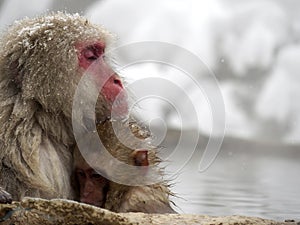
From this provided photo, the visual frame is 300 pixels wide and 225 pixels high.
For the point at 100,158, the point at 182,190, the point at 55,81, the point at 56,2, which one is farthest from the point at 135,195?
the point at 182,190

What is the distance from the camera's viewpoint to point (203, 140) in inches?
161

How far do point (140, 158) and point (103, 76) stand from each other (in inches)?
14.3

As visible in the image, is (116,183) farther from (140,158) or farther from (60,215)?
(60,215)

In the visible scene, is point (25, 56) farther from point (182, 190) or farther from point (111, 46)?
point (182, 190)

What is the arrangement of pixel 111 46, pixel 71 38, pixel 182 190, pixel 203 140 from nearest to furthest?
pixel 71 38 < pixel 111 46 < pixel 203 140 < pixel 182 190

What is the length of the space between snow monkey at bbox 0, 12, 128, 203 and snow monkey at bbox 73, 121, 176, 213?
0.20 feet

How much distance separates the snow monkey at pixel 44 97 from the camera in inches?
105

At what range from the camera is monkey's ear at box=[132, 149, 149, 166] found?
8.94 ft

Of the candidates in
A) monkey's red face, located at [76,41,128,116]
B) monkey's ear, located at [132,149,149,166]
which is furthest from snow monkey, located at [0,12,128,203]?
monkey's ear, located at [132,149,149,166]

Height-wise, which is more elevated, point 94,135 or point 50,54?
point 50,54

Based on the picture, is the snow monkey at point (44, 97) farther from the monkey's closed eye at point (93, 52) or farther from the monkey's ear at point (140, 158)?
the monkey's ear at point (140, 158)

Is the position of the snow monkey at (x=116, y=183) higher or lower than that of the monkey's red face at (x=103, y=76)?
lower

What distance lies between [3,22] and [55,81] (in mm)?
509

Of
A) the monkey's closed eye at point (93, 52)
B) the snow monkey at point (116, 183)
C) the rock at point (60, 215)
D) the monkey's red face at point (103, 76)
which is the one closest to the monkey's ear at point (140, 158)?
the snow monkey at point (116, 183)
